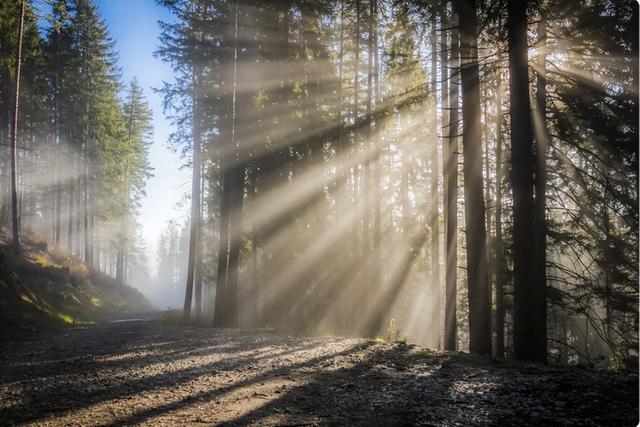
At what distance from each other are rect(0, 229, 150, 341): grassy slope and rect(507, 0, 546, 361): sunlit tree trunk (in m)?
12.0

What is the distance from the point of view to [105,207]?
36.0 m

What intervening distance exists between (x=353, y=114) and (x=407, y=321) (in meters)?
18.2

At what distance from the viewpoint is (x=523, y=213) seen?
6809 millimetres

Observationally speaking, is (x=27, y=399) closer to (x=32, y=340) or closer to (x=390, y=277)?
(x=32, y=340)

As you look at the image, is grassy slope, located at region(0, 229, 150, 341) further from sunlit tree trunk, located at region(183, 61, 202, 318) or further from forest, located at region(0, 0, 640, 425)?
sunlit tree trunk, located at region(183, 61, 202, 318)

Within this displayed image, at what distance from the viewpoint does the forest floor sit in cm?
380

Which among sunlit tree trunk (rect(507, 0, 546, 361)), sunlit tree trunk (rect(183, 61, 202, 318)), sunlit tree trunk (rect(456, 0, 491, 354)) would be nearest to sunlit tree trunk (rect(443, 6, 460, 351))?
sunlit tree trunk (rect(456, 0, 491, 354))

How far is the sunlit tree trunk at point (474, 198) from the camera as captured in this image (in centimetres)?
775

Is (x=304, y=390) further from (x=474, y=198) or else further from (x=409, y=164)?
(x=409, y=164)

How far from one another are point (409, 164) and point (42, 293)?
58.5ft

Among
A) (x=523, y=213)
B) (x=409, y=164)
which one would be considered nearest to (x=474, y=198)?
(x=523, y=213)

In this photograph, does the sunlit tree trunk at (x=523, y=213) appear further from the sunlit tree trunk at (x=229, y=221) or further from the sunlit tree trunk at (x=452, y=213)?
the sunlit tree trunk at (x=229, y=221)

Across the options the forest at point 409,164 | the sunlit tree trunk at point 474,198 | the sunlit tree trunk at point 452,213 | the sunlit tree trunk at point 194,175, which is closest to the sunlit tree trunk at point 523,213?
the forest at point 409,164

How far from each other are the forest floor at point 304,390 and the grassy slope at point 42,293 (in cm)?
416
